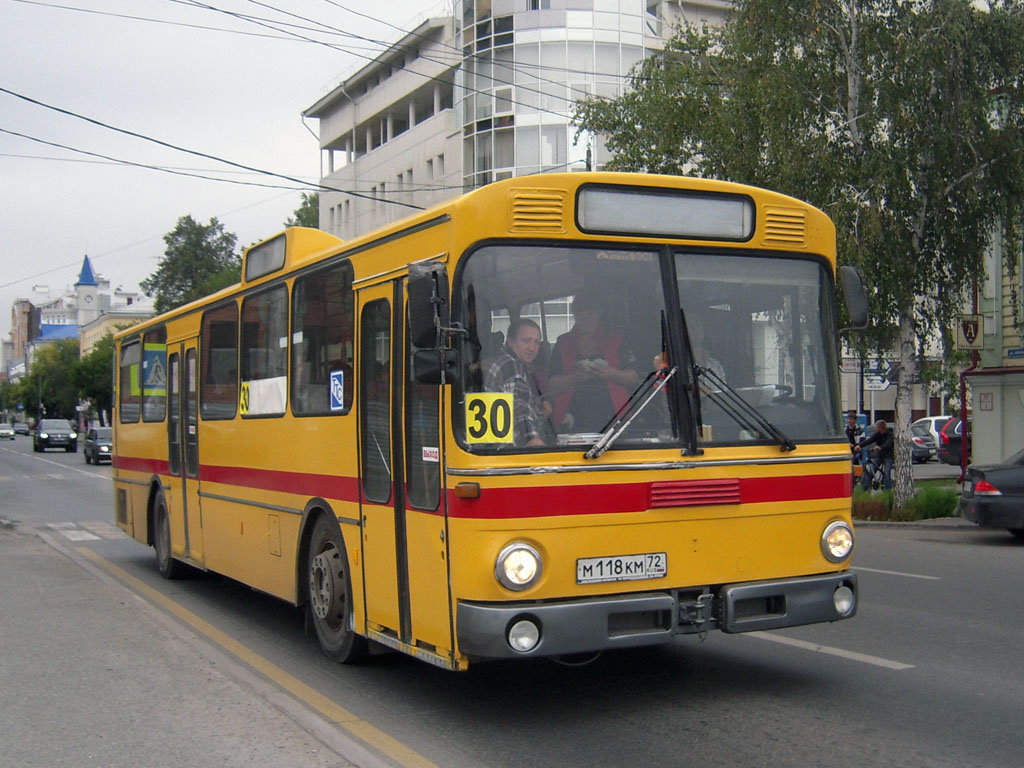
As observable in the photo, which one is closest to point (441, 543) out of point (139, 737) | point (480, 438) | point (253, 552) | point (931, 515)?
point (480, 438)

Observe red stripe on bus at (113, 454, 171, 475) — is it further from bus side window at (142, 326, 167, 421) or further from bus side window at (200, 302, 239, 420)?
bus side window at (200, 302, 239, 420)

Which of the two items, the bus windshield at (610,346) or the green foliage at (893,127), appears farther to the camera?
the green foliage at (893,127)

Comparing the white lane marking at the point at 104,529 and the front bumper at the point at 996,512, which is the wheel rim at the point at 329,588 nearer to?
the white lane marking at the point at 104,529

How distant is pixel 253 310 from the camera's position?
9781mm

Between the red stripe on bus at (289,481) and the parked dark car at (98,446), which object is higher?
the red stripe on bus at (289,481)

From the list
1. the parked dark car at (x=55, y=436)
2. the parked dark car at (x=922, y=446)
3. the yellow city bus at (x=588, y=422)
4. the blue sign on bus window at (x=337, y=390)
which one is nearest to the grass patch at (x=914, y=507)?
the yellow city bus at (x=588, y=422)

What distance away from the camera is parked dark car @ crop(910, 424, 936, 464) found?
131 ft

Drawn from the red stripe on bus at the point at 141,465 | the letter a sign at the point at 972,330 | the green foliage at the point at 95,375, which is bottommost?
the red stripe on bus at the point at 141,465

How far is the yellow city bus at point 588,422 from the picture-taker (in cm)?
593

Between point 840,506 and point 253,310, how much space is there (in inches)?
207

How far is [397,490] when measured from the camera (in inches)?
267

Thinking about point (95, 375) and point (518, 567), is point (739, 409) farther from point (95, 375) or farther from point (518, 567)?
point (95, 375)

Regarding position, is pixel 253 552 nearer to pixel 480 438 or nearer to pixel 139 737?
pixel 139 737

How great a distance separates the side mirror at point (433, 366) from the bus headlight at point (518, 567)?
0.91m
